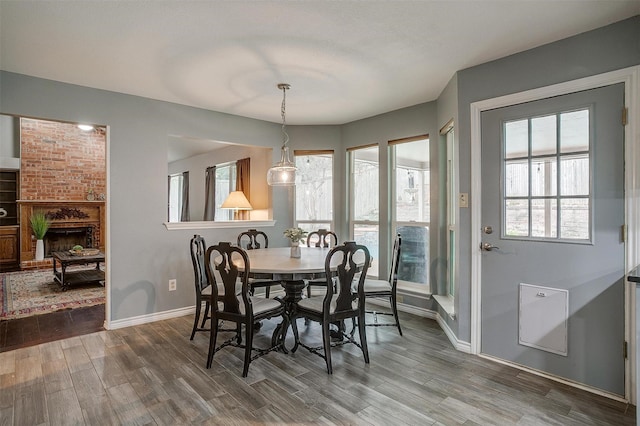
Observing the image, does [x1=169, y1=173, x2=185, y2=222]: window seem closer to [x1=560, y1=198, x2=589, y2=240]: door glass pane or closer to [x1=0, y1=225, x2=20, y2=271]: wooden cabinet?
[x1=0, y1=225, x2=20, y2=271]: wooden cabinet

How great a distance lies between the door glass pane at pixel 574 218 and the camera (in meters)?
2.37

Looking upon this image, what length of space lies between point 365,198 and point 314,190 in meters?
0.81

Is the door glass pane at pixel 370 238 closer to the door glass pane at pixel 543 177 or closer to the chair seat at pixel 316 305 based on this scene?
the chair seat at pixel 316 305

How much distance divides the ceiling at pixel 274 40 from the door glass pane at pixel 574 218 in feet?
3.95

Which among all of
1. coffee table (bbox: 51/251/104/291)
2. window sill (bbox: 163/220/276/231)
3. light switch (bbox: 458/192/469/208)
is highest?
light switch (bbox: 458/192/469/208)

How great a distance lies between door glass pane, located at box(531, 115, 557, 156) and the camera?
8.27ft

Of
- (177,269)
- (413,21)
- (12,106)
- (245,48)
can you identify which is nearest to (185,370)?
(177,269)

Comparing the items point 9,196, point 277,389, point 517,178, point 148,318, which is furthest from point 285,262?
point 9,196

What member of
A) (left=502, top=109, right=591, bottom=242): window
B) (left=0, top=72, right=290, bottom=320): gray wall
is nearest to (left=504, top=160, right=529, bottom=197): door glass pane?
(left=502, top=109, right=591, bottom=242): window

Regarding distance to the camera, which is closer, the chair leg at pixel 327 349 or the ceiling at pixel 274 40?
the ceiling at pixel 274 40

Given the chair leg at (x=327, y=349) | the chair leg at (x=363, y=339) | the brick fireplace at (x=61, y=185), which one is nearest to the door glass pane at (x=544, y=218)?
the chair leg at (x=363, y=339)

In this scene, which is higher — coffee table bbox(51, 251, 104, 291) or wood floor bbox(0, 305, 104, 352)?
coffee table bbox(51, 251, 104, 291)

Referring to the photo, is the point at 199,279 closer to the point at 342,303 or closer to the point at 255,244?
the point at 255,244

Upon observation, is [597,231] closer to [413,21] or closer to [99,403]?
[413,21]
